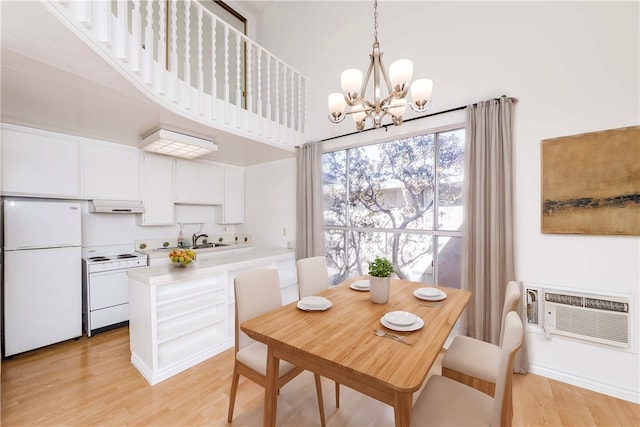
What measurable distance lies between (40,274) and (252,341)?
96.9 inches

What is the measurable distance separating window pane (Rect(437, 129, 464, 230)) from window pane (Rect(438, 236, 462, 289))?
15 centimetres

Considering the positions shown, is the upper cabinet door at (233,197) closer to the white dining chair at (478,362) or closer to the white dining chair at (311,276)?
the white dining chair at (311,276)

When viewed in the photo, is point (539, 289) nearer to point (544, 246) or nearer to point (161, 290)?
point (544, 246)

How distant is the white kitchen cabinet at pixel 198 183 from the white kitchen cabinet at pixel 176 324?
181 cm

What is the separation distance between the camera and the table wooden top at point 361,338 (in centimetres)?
99

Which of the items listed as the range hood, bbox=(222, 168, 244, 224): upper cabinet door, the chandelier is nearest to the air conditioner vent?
the chandelier

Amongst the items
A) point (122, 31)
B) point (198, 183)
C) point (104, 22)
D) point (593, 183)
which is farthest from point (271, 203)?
point (593, 183)

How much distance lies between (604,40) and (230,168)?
448 centimetres

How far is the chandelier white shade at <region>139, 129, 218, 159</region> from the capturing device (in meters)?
2.71

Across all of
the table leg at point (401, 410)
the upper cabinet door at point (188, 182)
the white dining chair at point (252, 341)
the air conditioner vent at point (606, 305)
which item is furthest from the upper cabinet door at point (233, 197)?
the air conditioner vent at point (606, 305)

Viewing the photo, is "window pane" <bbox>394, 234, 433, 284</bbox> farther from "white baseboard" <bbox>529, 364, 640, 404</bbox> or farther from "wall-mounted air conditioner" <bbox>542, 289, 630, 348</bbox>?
"white baseboard" <bbox>529, 364, 640, 404</bbox>

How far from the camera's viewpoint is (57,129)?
2.73 m

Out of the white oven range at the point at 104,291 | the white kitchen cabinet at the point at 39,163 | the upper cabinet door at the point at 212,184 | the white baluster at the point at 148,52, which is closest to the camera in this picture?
the white baluster at the point at 148,52

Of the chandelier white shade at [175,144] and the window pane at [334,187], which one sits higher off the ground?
the chandelier white shade at [175,144]
